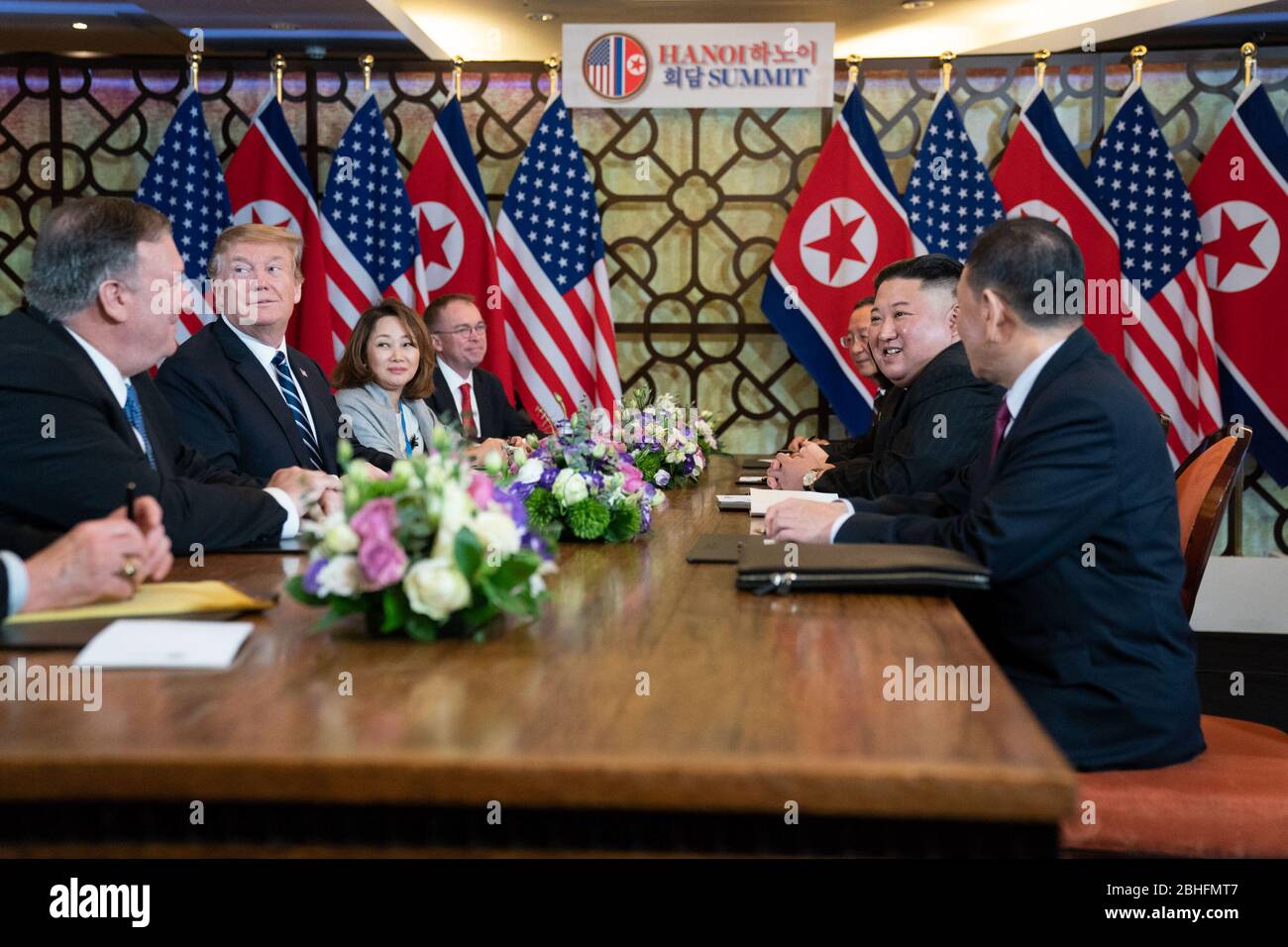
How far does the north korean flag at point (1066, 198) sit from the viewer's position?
5.99 meters

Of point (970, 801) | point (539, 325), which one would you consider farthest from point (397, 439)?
point (970, 801)

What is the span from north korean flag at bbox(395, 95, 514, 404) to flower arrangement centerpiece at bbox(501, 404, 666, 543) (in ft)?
12.2

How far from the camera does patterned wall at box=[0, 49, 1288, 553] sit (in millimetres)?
6348

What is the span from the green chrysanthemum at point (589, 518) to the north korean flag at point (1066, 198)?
4232 mm

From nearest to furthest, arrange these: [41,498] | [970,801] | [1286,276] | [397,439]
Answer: [970,801]
[41,498]
[397,439]
[1286,276]

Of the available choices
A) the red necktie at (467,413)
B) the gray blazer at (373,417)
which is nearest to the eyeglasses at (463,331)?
the red necktie at (467,413)

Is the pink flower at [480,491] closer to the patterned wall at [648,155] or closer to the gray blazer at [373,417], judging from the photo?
the gray blazer at [373,417]

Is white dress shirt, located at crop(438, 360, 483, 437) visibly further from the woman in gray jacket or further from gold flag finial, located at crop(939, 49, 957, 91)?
gold flag finial, located at crop(939, 49, 957, 91)

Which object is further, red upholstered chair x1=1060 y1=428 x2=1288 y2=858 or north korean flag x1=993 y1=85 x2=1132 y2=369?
north korean flag x1=993 y1=85 x2=1132 y2=369

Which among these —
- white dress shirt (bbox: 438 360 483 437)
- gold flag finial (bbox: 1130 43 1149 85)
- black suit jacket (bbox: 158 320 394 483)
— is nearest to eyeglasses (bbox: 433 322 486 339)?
white dress shirt (bbox: 438 360 483 437)
